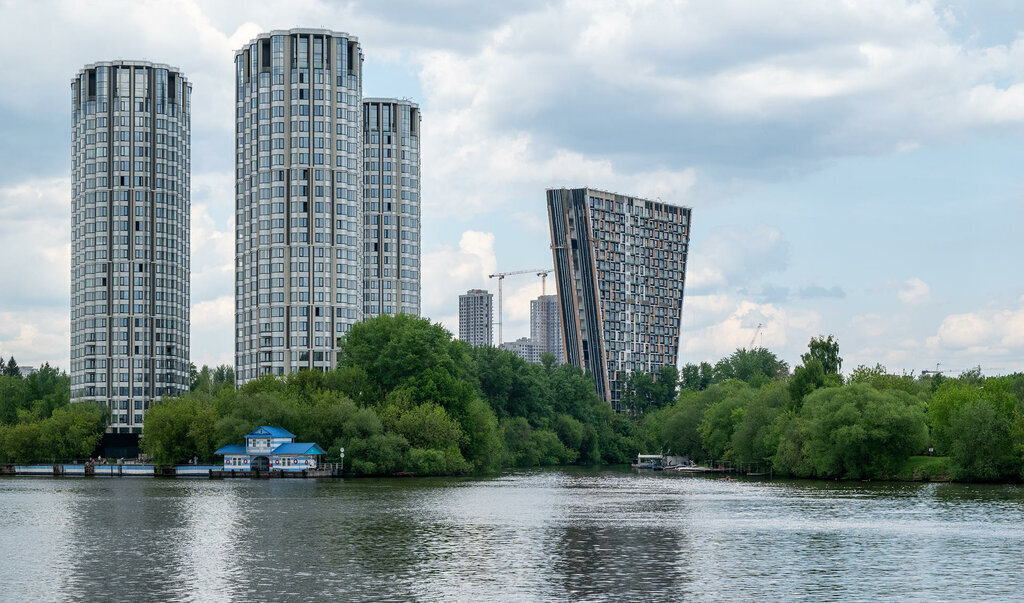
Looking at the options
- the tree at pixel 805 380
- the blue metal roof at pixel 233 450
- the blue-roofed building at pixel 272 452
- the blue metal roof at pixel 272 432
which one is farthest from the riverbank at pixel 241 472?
the tree at pixel 805 380

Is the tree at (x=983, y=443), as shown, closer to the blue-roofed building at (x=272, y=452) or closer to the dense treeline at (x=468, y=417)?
the dense treeline at (x=468, y=417)

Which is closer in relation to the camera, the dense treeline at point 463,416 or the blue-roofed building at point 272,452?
the dense treeline at point 463,416

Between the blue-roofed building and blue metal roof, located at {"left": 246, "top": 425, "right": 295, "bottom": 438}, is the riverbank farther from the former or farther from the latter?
blue metal roof, located at {"left": 246, "top": 425, "right": 295, "bottom": 438}

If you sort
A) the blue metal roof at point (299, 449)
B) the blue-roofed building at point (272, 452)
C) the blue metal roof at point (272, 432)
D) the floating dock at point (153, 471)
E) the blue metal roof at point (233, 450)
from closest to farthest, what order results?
1. the blue metal roof at point (299, 449)
2. the floating dock at point (153, 471)
3. the blue-roofed building at point (272, 452)
4. the blue metal roof at point (272, 432)
5. the blue metal roof at point (233, 450)

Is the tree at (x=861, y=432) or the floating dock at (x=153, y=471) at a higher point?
the tree at (x=861, y=432)

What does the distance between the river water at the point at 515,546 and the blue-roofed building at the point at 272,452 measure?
1689 inches

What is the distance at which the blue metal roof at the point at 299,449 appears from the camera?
154000 mm

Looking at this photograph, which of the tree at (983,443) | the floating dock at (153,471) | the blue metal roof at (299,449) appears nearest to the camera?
the tree at (983,443)

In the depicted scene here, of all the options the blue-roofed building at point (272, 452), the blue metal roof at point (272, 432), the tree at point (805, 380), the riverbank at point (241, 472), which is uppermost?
the tree at point (805, 380)

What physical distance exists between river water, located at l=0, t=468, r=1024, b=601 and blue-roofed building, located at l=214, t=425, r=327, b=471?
42893mm

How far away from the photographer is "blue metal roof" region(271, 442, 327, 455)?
505 feet

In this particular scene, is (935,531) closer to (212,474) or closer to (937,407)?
(937,407)

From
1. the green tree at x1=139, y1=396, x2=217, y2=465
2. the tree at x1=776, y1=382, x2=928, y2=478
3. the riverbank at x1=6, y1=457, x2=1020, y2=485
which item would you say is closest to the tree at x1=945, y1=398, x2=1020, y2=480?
the riverbank at x1=6, y1=457, x2=1020, y2=485

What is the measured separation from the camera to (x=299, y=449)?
15425 centimetres
